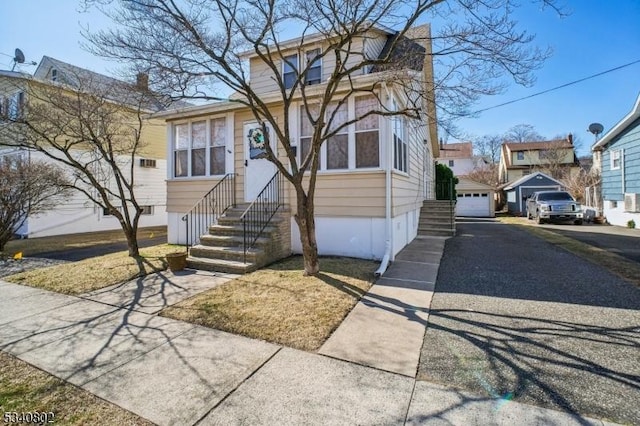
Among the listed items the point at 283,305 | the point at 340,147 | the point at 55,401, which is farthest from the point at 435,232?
the point at 55,401

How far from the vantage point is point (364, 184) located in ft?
23.7

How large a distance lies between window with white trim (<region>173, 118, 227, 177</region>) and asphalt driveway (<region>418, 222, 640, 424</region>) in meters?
6.79

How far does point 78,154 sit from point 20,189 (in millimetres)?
5073

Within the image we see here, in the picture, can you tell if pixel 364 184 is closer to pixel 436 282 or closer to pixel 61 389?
pixel 436 282

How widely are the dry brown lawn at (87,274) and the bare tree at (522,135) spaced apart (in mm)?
50496

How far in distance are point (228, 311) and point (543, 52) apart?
6694 mm

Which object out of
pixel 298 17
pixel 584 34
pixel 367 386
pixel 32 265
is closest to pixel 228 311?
pixel 367 386

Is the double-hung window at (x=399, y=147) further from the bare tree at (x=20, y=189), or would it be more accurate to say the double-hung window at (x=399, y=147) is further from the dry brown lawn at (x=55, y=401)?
the bare tree at (x=20, y=189)

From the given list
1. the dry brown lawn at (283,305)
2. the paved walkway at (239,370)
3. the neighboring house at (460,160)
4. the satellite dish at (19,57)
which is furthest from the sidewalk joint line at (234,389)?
the neighboring house at (460,160)

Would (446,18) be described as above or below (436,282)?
above

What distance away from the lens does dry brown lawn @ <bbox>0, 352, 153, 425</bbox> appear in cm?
229

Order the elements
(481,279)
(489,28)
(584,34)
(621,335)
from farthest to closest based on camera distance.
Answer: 1. (584,34)
2. (481,279)
3. (489,28)
4. (621,335)

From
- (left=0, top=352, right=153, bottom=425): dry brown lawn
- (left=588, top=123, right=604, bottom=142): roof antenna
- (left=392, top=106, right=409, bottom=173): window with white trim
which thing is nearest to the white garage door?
(left=588, top=123, right=604, bottom=142): roof antenna

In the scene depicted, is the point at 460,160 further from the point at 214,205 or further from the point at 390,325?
the point at 390,325
